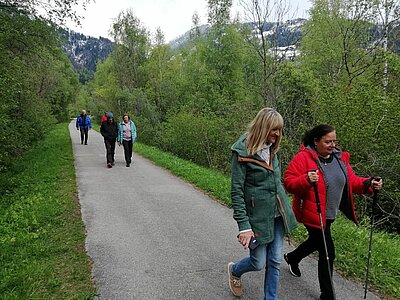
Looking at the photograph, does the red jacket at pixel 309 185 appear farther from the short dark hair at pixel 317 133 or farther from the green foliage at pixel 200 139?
the green foliage at pixel 200 139

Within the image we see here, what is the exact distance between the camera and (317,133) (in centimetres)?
361

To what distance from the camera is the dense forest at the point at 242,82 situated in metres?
9.30

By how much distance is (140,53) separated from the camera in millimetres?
36469

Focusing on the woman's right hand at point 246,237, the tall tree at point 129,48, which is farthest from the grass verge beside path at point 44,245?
the tall tree at point 129,48

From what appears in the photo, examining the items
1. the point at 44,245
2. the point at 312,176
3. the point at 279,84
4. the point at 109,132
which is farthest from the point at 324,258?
the point at 279,84

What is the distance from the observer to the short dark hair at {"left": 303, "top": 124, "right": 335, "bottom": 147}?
3.56 metres

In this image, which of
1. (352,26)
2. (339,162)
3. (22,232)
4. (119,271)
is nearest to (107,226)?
(22,232)

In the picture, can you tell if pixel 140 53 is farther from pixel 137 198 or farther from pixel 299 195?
pixel 299 195

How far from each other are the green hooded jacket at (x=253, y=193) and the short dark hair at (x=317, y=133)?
68cm

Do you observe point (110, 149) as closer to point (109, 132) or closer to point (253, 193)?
point (109, 132)

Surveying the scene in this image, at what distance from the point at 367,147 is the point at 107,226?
6827 millimetres

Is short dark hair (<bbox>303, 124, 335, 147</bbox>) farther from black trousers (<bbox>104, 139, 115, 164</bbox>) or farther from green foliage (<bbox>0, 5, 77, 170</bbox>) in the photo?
green foliage (<bbox>0, 5, 77, 170</bbox>)

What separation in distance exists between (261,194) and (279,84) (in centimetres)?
1111

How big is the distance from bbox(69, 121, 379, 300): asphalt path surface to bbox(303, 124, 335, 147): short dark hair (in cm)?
165
